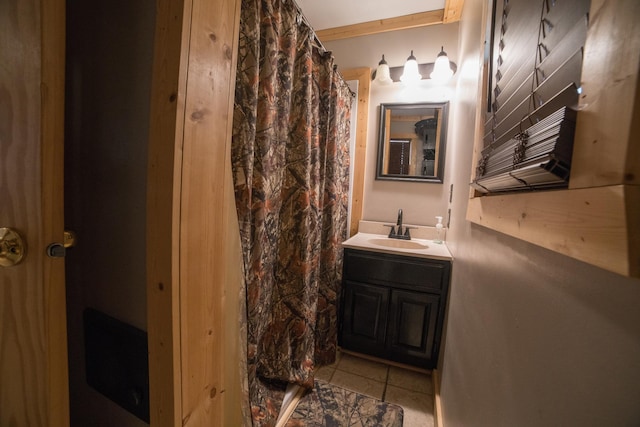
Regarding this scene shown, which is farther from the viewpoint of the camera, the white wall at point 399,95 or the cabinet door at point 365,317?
the white wall at point 399,95

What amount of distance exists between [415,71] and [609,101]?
2.02 m

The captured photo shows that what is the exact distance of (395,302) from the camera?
5.45 ft

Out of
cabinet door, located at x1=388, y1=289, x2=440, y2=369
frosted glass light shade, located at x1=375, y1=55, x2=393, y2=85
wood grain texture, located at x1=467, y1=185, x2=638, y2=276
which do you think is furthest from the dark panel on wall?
frosted glass light shade, located at x1=375, y1=55, x2=393, y2=85

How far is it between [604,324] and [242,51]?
1.13m

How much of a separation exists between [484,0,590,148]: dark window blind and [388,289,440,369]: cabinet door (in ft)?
3.86

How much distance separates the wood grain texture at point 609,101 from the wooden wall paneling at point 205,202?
0.66m

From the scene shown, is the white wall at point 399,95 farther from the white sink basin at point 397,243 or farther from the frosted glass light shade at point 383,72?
the white sink basin at point 397,243

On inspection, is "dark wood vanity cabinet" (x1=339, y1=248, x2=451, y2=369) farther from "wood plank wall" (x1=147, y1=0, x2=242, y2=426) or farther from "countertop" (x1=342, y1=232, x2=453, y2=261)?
"wood plank wall" (x1=147, y1=0, x2=242, y2=426)

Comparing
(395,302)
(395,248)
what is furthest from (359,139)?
(395,302)

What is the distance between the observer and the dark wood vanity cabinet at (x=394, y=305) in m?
1.59

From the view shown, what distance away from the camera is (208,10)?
538 millimetres

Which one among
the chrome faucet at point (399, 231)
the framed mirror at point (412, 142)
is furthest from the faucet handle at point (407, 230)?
the framed mirror at point (412, 142)

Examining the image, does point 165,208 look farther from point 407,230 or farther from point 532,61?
point 407,230

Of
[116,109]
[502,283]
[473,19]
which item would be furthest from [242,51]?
[473,19]
